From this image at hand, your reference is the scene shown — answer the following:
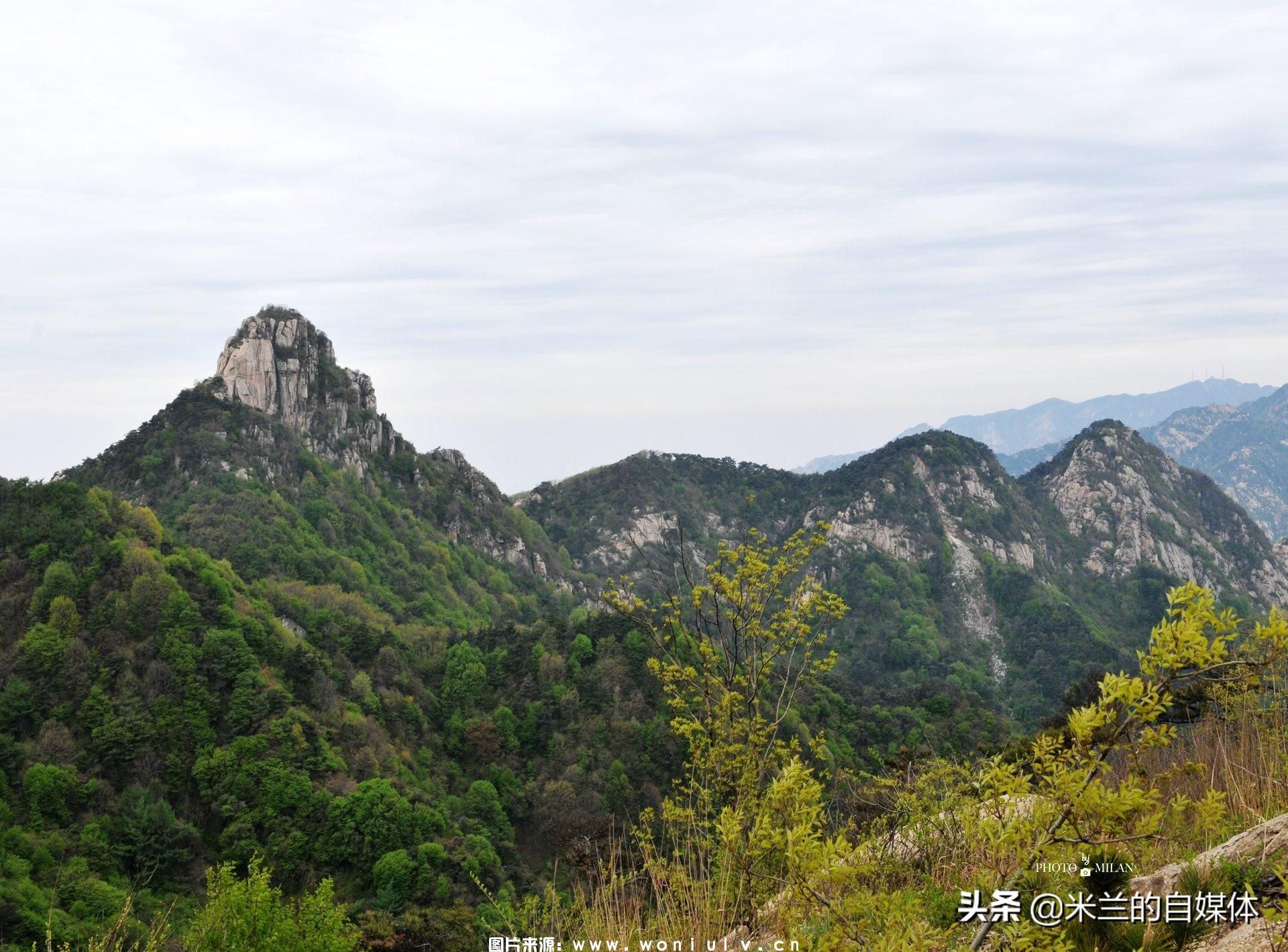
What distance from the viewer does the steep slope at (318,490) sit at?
77438 mm

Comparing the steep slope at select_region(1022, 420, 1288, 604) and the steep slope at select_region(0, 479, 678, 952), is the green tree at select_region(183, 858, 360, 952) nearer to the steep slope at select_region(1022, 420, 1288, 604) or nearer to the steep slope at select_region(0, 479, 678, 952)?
the steep slope at select_region(0, 479, 678, 952)

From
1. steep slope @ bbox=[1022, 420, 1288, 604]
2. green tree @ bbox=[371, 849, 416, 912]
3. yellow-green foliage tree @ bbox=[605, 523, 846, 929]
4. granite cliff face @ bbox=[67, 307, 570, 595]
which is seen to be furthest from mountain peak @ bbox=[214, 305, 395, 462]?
steep slope @ bbox=[1022, 420, 1288, 604]

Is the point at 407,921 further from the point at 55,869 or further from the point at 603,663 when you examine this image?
the point at 603,663

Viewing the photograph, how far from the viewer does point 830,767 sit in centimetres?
4484

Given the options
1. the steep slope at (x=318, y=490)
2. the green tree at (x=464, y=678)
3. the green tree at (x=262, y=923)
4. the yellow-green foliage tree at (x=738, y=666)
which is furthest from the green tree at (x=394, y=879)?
the steep slope at (x=318, y=490)

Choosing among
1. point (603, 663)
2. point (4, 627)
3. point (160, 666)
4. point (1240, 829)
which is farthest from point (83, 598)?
point (1240, 829)

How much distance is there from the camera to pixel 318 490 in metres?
88.8

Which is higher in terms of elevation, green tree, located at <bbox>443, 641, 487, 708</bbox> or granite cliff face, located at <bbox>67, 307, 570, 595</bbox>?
granite cliff face, located at <bbox>67, 307, 570, 595</bbox>

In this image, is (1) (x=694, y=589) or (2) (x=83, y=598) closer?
(1) (x=694, y=589)

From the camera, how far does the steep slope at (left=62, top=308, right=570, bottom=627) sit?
77438 mm

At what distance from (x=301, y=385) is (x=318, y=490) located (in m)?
16.4

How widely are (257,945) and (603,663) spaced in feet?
117

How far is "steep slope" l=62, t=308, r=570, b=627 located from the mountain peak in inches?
5.8

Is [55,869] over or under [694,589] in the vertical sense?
under
